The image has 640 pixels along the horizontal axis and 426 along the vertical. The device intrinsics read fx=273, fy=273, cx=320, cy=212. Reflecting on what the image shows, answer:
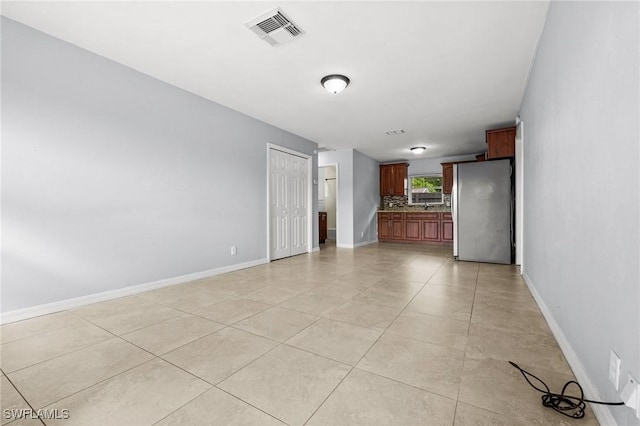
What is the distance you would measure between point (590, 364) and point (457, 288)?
197 centimetres

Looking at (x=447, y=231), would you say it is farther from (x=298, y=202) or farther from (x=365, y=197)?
(x=298, y=202)

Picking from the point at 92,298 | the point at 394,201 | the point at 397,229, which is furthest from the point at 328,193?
the point at 92,298

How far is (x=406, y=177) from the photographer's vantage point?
29.1 ft

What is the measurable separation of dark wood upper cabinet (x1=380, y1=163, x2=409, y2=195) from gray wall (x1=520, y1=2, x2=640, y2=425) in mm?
6355

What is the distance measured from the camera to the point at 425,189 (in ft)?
28.9

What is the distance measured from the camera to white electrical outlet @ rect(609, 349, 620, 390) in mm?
1081

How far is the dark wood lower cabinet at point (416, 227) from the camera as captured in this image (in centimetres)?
777

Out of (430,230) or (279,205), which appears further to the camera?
(430,230)

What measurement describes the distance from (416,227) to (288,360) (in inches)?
282

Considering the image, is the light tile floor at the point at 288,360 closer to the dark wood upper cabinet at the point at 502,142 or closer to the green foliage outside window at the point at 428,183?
the dark wood upper cabinet at the point at 502,142

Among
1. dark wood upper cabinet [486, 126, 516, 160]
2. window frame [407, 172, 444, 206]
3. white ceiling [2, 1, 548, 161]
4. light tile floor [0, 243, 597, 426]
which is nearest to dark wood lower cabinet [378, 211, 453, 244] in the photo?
window frame [407, 172, 444, 206]

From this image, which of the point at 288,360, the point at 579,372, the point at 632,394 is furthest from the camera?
the point at 288,360

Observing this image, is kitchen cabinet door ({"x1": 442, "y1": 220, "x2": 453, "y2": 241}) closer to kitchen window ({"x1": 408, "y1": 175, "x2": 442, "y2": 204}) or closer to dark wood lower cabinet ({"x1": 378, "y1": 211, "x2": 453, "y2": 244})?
dark wood lower cabinet ({"x1": 378, "y1": 211, "x2": 453, "y2": 244})

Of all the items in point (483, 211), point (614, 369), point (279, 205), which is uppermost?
point (279, 205)
